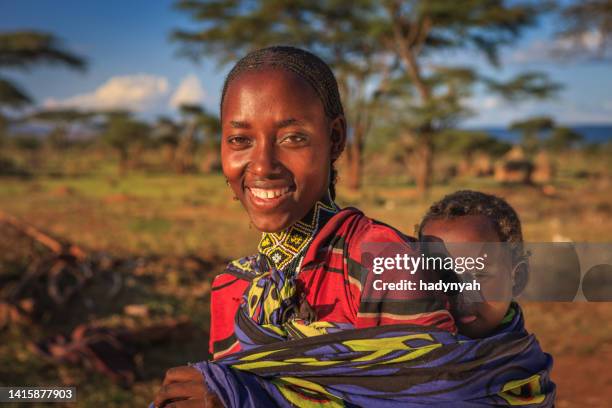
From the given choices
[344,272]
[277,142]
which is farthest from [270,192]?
[344,272]

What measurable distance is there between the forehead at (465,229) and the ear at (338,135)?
0.28m

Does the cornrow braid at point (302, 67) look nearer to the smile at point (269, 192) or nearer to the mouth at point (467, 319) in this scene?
the smile at point (269, 192)

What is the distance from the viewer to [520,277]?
1.29 m

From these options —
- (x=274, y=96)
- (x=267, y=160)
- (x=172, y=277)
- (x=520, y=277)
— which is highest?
(x=274, y=96)

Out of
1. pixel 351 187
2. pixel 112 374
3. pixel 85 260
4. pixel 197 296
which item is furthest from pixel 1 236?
pixel 351 187

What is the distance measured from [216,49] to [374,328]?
20360mm

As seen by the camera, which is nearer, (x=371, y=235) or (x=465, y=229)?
(x=371, y=235)

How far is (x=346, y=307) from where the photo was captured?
3.47 ft

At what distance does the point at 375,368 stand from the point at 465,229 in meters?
0.40

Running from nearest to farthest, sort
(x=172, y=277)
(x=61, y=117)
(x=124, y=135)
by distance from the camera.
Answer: (x=172, y=277) < (x=124, y=135) < (x=61, y=117)

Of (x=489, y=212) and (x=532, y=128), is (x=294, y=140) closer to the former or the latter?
(x=489, y=212)

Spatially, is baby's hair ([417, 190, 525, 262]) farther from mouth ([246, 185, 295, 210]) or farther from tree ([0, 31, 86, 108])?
tree ([0, 31, 86, 108])

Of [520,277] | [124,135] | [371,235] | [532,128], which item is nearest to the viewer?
[371,235]

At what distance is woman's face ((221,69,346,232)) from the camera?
3.57ft
